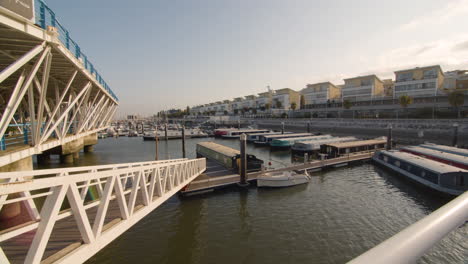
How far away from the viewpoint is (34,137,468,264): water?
12.2m

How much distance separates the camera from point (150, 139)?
67.7 meters

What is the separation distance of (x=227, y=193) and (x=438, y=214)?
63.9 ft

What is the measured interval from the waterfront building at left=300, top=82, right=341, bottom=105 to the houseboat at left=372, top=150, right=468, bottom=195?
7853 centimetres

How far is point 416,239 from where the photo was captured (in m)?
1.22

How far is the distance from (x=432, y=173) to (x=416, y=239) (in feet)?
83.1

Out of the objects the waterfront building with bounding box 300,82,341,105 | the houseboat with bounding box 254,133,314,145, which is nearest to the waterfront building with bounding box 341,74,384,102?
the waterfront building with bounding box 300,82,341,105

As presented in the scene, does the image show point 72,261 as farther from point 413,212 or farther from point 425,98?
point 425,98

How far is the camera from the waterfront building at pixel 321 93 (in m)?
101

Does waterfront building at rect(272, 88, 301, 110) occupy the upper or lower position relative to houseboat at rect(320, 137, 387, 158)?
upper

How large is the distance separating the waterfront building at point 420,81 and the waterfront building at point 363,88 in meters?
7.22

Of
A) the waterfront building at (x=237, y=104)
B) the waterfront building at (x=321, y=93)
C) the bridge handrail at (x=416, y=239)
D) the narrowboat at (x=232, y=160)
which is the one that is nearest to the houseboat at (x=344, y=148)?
the narrowboat at (x=232, y=160)

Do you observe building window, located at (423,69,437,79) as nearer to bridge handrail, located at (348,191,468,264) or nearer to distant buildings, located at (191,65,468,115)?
distant buildings, located at (191,65,468,115)

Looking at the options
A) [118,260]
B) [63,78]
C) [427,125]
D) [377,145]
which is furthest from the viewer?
[427,125]

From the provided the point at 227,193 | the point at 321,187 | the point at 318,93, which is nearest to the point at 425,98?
the point at 318,93
